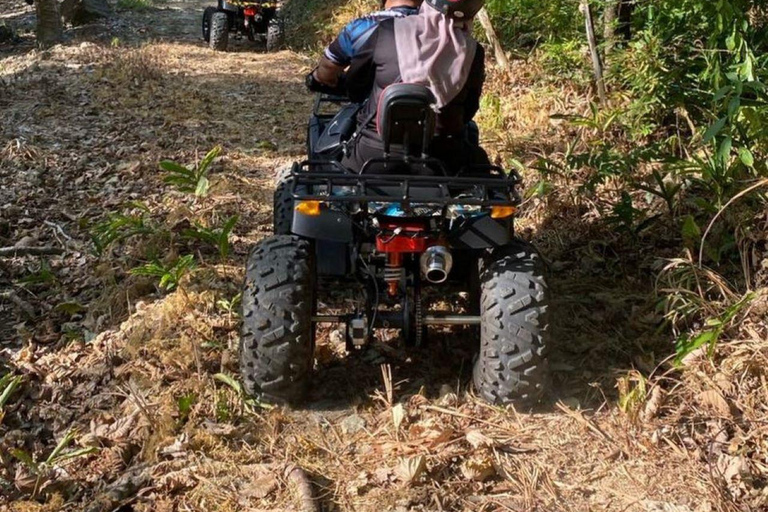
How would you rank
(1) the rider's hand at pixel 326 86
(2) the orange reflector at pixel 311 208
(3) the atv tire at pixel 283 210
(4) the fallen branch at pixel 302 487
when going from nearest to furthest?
(4) the fallen branch at pixel 302 487
(2) the orange reflector at pixel 311 208
(1) the rider's hand at pixel 326 86
(3) the atv tire at pixel 283 210

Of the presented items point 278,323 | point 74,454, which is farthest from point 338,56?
point 74,454

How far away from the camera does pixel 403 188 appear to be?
2975 millimetres

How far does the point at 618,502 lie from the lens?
266 cm

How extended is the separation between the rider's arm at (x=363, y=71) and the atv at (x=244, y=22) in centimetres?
907

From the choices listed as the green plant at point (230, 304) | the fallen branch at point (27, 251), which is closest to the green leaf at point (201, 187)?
the fallen branch at point (27, 251)

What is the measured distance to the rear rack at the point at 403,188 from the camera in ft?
9.52

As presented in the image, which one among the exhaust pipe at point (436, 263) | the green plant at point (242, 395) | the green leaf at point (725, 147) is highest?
the green leaf at point (725, 147)

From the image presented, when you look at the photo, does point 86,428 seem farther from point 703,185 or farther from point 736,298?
point 703,185

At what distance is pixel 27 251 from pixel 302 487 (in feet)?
9.67

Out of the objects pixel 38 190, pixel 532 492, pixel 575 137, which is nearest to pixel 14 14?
pixel 38 190

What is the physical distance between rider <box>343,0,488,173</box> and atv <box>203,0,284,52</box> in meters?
9.26

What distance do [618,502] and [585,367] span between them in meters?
0.92

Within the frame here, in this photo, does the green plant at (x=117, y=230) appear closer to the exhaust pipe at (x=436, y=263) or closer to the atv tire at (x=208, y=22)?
the exhaust pipe at (x=436, y=263)

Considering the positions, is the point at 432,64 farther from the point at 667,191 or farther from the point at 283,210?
the point at 667,191
